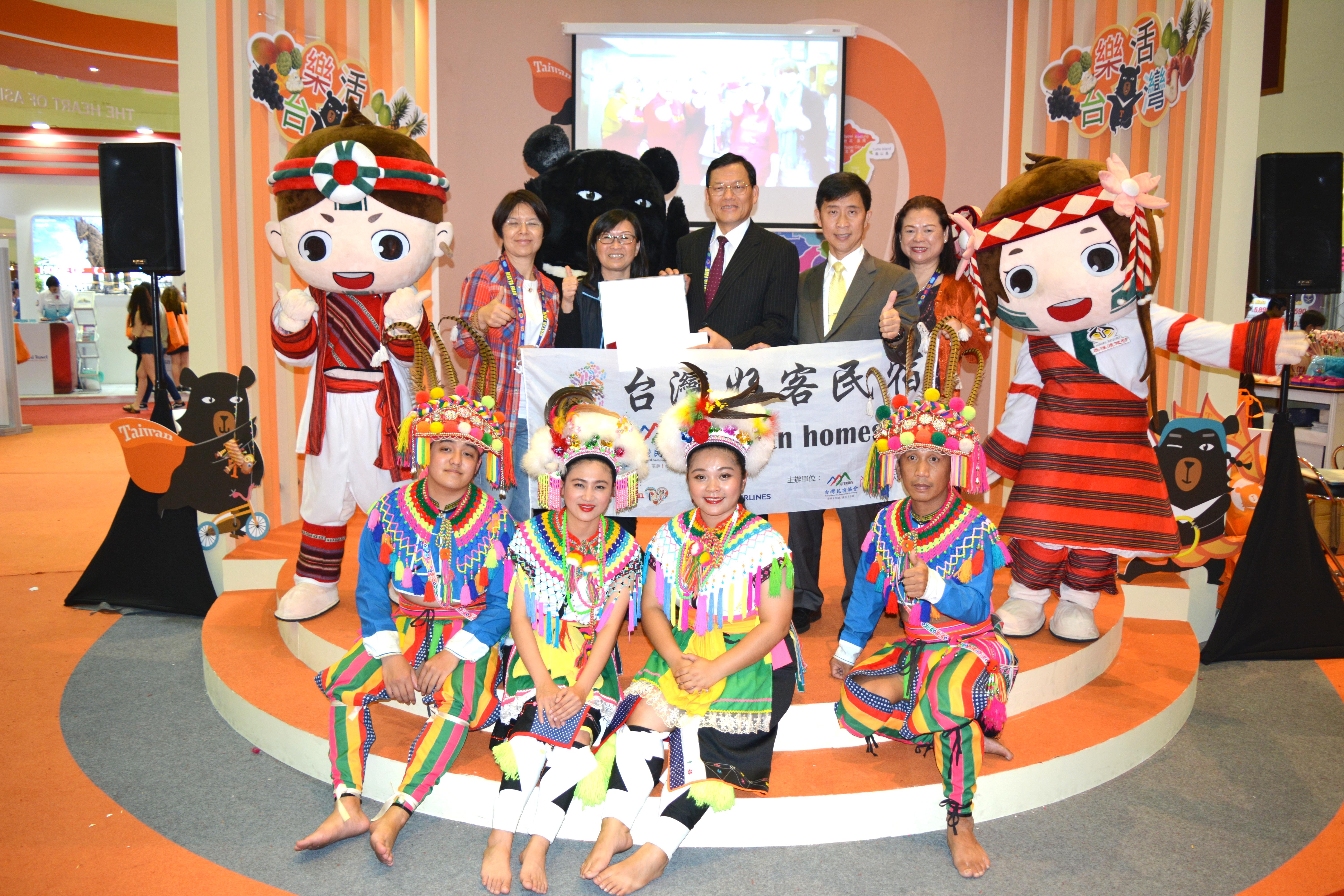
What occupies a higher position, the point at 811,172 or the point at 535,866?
the point at 811,172

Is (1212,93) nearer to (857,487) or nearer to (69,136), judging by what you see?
(857,487)

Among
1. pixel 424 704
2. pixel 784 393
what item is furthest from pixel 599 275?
pixel 424 704

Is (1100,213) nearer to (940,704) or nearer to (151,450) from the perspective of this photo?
(940,704)

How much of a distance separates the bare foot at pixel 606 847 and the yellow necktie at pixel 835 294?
2.01 meters

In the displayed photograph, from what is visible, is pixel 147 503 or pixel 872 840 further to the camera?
pixel 147 503

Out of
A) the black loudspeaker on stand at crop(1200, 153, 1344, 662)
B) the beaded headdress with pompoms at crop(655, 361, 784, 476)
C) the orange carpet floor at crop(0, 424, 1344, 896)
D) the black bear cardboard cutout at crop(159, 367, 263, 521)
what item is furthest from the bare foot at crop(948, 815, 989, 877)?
the black bear cardboard cutout at crop(159, 367, 263, 521)

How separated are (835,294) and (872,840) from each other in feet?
6.54

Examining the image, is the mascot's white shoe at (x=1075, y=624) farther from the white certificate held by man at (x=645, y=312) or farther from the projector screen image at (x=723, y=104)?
the projector screen image at (x=723, y=104)

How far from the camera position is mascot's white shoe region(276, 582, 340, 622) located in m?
3.39

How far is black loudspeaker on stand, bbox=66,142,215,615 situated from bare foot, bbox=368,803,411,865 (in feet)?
7.61

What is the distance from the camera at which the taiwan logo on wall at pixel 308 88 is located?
14.5 ft

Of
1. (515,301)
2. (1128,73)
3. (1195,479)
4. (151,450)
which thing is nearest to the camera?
(515,301)

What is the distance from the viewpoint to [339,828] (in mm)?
2396

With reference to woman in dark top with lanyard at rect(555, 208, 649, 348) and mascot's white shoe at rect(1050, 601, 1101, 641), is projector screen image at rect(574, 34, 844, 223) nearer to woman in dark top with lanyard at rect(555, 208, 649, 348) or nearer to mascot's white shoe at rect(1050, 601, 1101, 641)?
woman in dark top with lanyard at rect(555, 208, 649, 348)
